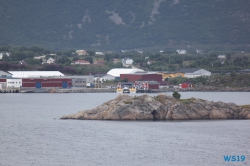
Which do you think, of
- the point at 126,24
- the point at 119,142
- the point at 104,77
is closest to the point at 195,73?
the point at 104,77

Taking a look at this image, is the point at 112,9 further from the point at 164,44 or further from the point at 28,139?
the point at 28,139

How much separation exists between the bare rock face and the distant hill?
382ft

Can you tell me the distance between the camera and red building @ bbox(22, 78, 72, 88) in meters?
69.4

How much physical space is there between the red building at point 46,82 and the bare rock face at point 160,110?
110 ft

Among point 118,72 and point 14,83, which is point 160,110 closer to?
point 14,83

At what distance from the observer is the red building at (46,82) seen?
69.4 m

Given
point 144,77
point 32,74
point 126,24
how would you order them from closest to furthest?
point 32,74 < point 144,77 < point 126,24

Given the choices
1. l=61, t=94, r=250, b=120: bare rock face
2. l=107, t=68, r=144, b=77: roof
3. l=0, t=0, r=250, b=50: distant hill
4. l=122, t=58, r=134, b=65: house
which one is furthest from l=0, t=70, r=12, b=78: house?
l=0, t=0, r=250, b=50: distant hill

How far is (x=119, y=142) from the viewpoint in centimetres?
2834

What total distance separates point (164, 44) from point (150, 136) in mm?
131089

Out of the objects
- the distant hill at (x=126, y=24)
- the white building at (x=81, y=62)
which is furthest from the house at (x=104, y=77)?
the distant hill at (x=126, y=24)

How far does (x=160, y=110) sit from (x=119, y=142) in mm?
7423

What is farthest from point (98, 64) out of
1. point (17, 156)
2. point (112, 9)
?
point (112, 9)

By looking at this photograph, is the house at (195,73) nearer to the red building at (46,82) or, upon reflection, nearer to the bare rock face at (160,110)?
the red building at (46,82)
